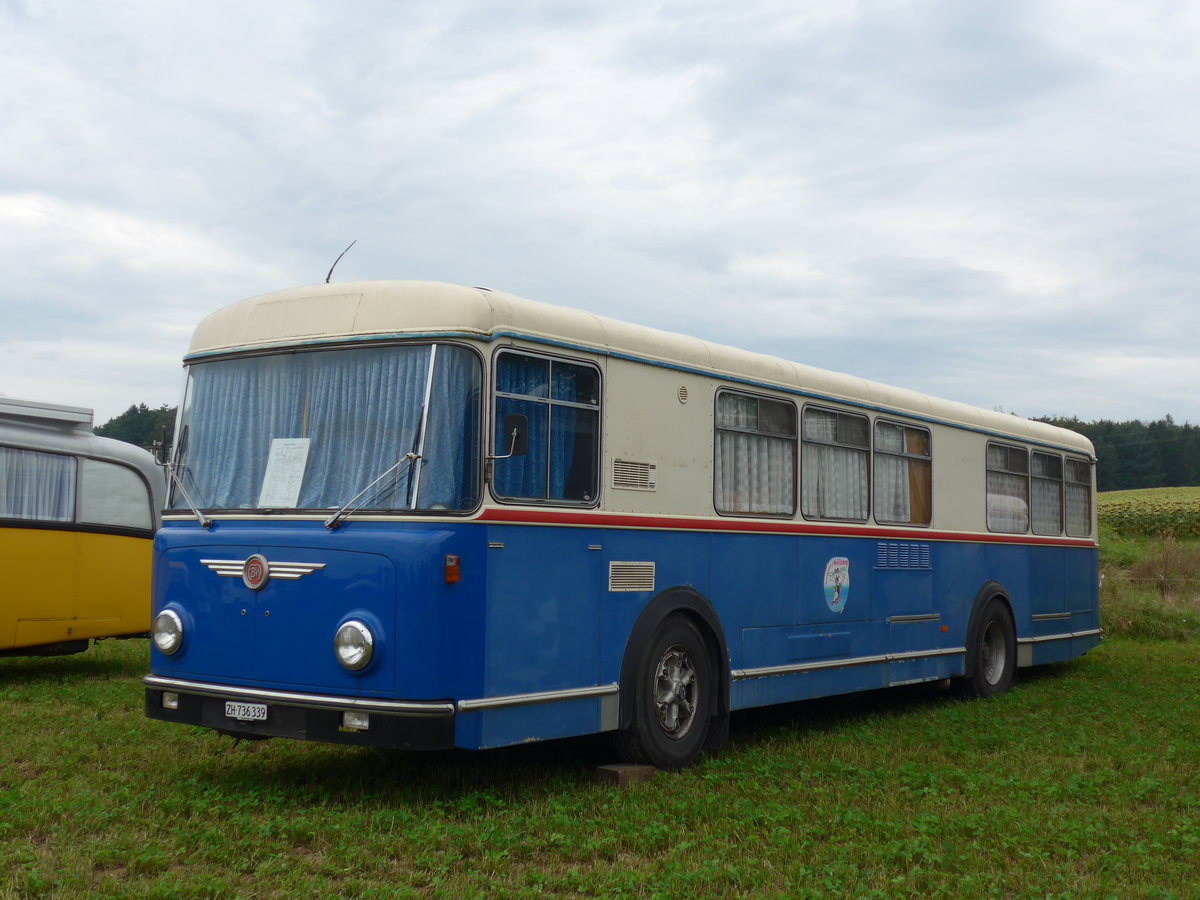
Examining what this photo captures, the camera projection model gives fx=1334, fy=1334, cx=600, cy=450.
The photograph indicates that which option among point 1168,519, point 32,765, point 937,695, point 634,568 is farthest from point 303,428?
point 1168,519

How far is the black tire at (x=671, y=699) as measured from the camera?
8.47 meters

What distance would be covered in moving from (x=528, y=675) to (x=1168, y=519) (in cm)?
3326

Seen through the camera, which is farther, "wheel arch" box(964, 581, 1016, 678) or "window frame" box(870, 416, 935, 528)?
"wheel arch" box(964, 581, 1016, 678)

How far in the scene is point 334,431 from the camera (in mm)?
7621

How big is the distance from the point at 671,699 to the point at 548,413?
2236mm

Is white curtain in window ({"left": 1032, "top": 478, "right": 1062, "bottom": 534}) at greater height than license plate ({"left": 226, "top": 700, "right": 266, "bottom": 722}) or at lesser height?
greater

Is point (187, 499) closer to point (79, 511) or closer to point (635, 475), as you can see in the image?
point (635, 475)

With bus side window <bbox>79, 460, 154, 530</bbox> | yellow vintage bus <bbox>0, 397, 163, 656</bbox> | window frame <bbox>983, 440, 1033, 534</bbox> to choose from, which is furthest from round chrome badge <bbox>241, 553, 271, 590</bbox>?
window frame <bbox>983, 440, 1033, 534</bbox>

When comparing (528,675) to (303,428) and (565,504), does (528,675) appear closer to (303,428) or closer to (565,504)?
(565,504)

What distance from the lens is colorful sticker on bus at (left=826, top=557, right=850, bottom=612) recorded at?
10.8m

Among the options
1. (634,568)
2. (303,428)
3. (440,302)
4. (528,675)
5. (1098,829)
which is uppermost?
(440,302)

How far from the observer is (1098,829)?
725 cm

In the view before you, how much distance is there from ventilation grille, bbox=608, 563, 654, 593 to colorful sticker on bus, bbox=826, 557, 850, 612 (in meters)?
2.54

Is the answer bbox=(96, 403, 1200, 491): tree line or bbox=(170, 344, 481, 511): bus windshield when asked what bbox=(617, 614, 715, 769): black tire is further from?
bbox=(96, 403, 1200, 491): tree line
